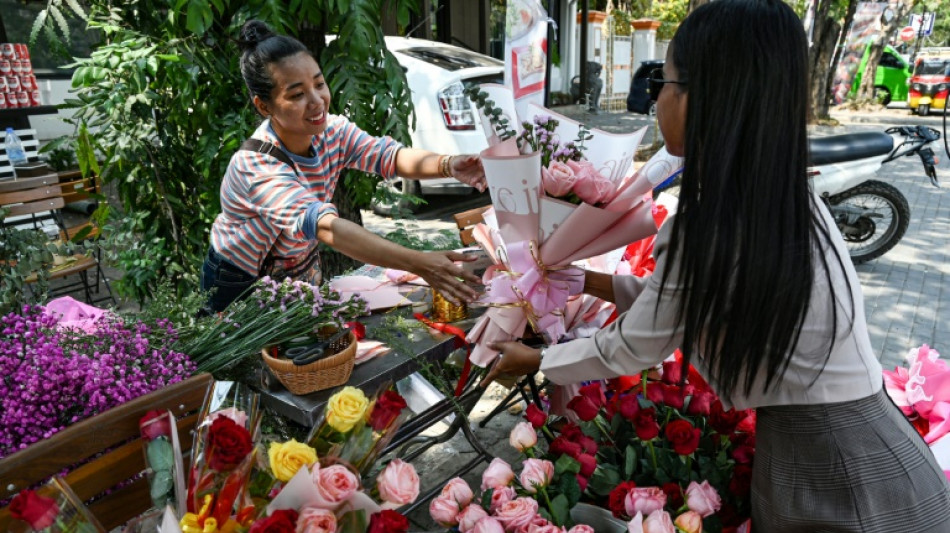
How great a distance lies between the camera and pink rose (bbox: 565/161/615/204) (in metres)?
1.63

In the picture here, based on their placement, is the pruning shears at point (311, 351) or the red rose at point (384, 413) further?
the pruning shears at point (311, 351)

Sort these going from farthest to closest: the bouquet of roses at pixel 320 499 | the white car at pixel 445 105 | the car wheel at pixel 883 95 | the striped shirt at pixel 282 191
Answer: the car wheel at pixel 883 95, the white car at pixel 445 105, the striped shirt at pixel 282 191, the bouquet of roses at pixel 320 499

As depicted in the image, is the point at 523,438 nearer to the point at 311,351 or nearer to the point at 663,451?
the point at 663,451

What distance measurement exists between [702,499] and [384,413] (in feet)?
2.35

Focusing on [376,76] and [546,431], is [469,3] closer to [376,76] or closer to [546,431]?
[376,76]

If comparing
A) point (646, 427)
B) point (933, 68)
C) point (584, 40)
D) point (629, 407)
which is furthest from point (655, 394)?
point (933, 68)

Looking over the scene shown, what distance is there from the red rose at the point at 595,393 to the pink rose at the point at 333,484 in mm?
813

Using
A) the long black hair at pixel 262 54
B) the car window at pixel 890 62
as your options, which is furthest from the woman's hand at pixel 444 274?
the car window at pixel 890 62

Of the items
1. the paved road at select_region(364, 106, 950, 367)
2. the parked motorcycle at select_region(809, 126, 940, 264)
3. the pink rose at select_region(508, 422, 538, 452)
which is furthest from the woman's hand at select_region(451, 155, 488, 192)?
the parked motorcycle at select_region(809, 126, 940, 264)

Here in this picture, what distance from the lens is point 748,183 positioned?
3.85 feet

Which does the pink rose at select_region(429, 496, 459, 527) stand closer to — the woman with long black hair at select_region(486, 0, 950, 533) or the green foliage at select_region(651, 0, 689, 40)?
the woman with long black hair at select_region(486, 0, 950, 533)

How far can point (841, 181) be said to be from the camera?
5.26 m

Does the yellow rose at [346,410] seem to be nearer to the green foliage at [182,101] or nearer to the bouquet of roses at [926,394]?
the bouquet of roses at [926,394]

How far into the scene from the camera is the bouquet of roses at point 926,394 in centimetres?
183
